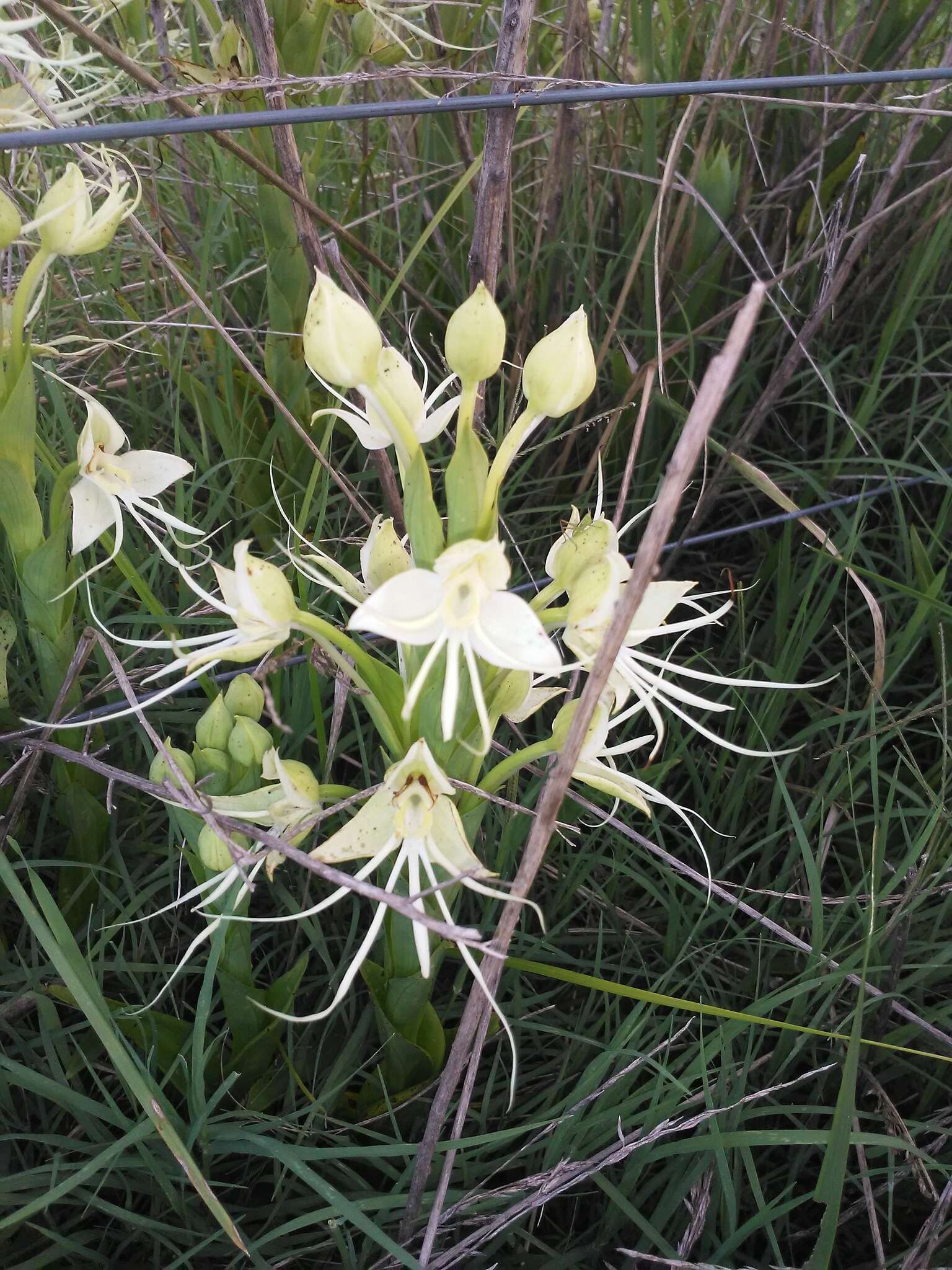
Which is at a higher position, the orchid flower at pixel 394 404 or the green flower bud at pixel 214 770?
the orchid flower at pixel 394 404

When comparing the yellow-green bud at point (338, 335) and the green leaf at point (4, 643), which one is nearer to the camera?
the yellow-green bud at point (338, 335)

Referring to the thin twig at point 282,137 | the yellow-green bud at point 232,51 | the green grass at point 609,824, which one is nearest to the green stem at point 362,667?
the green grass at point 609,824

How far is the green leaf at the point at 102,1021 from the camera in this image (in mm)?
673

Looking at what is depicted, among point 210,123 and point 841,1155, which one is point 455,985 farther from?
point 210,123

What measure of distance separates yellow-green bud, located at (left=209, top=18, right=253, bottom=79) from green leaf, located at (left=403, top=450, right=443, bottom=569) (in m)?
0.86

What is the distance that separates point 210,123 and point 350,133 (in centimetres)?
117

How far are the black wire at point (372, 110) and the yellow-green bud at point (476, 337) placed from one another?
28 cm

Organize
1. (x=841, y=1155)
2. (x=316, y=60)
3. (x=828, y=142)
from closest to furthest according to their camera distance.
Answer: (x=841, y=1155) < (x=316, y=60) < (x=828, y=142)

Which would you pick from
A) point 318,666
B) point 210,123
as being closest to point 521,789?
point 318,666

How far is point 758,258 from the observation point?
1.63 m

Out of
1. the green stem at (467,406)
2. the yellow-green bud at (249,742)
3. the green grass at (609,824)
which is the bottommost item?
the green grass at (609,824)

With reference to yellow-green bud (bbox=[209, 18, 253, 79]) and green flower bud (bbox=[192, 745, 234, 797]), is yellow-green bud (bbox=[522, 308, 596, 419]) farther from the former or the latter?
yellow-green bud (bbox=[209, 18, 253, 79])

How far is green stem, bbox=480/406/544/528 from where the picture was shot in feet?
2.21

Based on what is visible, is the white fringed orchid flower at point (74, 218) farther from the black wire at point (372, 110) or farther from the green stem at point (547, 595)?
the green stem at point (547, 595)
